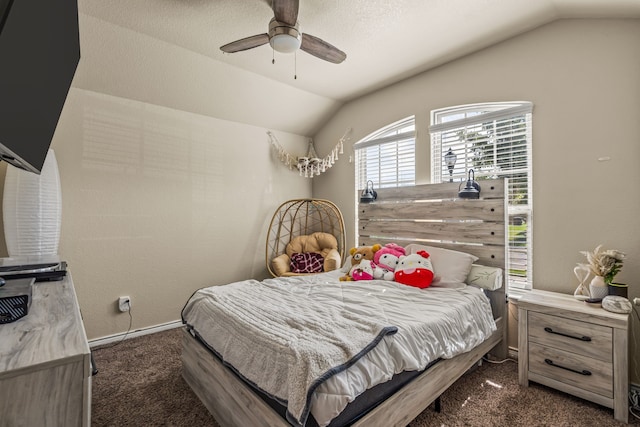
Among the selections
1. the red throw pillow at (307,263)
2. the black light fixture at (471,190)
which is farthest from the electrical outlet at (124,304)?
the black light fixture at (471,190)

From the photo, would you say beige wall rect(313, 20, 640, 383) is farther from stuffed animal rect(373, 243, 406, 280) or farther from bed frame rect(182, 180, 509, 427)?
stuffed animal rect(373, 243, 406, 280)

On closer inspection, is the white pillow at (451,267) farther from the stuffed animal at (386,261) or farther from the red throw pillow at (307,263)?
the red throw pillow at (307,263)

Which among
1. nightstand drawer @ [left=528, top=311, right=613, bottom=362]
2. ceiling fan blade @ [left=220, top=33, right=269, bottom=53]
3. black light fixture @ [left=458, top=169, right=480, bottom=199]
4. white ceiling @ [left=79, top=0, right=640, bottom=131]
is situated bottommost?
nightstand drawer @ [left=528, top=311, right=613, bottom=362]

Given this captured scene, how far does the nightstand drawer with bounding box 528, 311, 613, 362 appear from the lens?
1872mm

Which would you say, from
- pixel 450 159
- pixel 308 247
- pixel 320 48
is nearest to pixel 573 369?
pixel 450 159

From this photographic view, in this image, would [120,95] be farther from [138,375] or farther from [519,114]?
[519,114]

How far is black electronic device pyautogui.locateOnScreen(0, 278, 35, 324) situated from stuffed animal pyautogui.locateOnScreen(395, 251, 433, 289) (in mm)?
2364

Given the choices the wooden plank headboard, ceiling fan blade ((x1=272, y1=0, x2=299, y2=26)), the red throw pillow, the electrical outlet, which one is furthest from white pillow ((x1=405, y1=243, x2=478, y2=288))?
the electrical outlet

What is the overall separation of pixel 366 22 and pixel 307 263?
272cm

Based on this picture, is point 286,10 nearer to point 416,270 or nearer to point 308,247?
point 416,270

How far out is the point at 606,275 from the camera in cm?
202

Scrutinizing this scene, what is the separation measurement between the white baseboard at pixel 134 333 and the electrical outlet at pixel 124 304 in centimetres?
25

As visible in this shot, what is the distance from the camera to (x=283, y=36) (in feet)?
6.45

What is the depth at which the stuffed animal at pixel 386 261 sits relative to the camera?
2.77 meters
